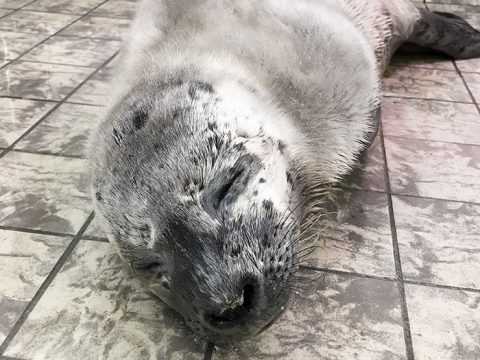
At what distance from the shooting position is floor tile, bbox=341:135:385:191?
7.11 ft

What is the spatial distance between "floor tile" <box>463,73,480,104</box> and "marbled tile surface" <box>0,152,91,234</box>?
2001 mm

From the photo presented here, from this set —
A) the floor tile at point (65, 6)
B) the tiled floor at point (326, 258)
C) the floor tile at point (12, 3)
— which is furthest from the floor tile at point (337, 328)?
the floor tile at point (12, 3)

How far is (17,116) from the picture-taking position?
2742 millimetres

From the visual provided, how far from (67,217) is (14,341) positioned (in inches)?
23.3

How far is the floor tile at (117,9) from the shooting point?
4.30 m

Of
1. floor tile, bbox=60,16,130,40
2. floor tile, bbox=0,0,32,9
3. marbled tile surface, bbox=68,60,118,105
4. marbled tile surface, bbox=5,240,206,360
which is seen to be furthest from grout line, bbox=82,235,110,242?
floor tile, bbox=0,0,32,9

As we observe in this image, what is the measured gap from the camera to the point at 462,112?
272cm

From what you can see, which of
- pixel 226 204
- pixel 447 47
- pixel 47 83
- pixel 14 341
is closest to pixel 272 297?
pixel 226 204

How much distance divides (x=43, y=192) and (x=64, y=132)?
1.63ft

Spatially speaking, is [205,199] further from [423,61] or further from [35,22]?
[35,22]

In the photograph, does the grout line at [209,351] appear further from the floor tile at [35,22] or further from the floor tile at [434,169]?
the floor tile at [35,22]

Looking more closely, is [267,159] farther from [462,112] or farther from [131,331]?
[462,112]

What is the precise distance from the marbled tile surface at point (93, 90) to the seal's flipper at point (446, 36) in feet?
5.74

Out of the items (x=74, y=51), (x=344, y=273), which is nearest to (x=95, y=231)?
(x=344, y=273)
